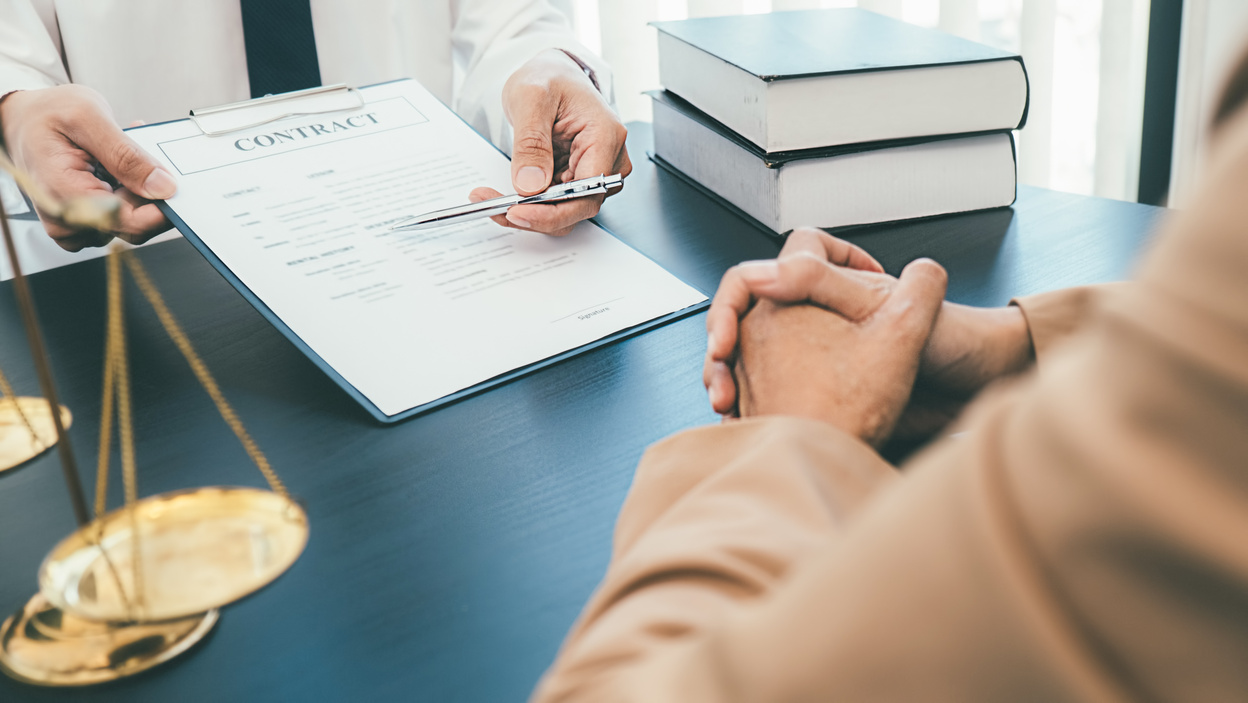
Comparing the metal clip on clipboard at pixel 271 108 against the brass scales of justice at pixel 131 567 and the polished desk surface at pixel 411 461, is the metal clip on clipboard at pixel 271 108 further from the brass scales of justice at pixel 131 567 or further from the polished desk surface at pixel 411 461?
the brass scales of justice at pixel 131 567

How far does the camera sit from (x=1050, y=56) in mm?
2404

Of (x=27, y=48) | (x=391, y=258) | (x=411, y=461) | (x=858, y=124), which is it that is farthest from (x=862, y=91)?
(x=27, y=48)

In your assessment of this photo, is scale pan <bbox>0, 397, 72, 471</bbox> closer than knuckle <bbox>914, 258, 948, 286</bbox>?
Yes

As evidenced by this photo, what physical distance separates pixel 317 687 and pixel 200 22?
1396 mm

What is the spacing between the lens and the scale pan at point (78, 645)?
0.49 meters

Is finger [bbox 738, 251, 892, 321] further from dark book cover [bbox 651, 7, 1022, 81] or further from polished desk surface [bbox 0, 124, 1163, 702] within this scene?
dark book cover [bbox 651, 7, 1022, 81]

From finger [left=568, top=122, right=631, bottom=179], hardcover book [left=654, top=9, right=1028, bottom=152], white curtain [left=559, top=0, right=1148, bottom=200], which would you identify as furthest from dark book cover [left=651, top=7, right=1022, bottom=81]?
white curtain [left=559, top=0, right=1148, bottom=200]

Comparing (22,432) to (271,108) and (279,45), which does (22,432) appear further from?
(279,45)

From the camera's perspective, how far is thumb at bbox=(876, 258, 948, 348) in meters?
A: 0.68

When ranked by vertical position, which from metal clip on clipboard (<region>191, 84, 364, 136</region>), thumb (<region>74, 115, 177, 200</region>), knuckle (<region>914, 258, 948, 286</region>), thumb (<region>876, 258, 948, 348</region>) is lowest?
thumb (<region>876, 258, 948, 348</region>)

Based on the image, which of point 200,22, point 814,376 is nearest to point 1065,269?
point 814,376

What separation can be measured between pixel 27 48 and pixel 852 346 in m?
1.32

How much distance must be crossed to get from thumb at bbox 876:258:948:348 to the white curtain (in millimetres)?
1601

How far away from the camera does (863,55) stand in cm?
108
